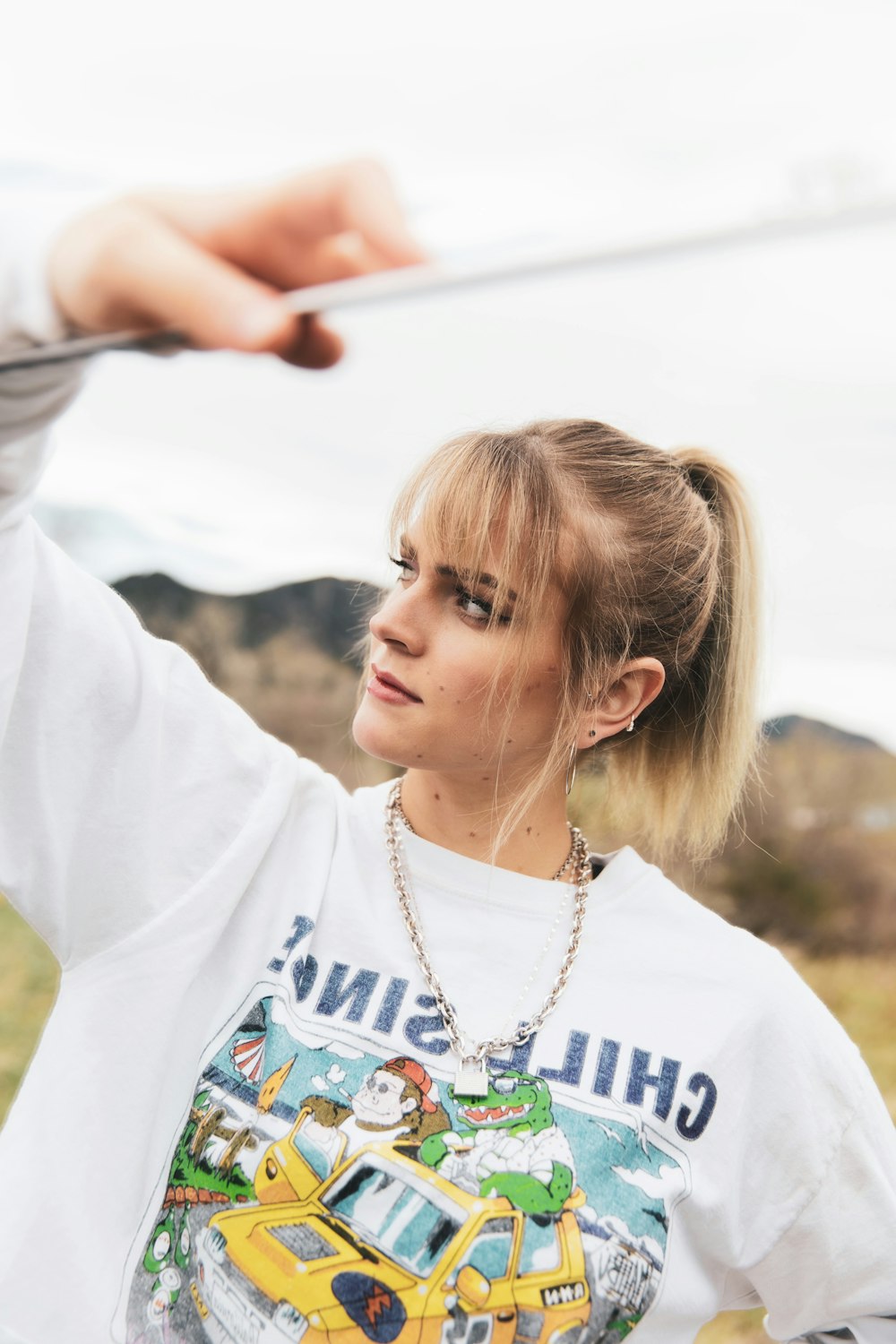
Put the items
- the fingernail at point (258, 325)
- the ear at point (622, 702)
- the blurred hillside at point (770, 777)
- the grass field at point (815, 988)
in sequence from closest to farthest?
the fingernail at point (258, 325) < the ear at point (622, 702) < the grass field at point (815, 988) < the blurred hillside at point (770, 777)

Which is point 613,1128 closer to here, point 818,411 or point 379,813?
point 379,813

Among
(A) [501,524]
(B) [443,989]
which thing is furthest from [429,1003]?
(A) [501,524]

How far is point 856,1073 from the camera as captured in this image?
1.30m

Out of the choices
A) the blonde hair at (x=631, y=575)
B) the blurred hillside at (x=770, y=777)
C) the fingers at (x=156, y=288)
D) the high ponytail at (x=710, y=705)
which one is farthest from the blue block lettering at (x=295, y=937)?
the blurred hillside at (x=770, y=777)

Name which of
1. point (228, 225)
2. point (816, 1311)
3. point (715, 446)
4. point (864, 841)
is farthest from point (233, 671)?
point (228, 225)

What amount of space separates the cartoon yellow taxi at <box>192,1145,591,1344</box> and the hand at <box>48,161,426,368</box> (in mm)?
782

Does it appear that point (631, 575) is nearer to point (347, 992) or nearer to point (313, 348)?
point (347, 992)

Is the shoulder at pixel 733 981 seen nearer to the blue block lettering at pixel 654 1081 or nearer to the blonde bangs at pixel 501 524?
the blue block lettering at pixel 654 1081

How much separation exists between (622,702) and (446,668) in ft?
0.91

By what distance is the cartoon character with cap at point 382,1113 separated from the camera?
1103 mm

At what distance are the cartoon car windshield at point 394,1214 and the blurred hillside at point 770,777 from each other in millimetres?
2787

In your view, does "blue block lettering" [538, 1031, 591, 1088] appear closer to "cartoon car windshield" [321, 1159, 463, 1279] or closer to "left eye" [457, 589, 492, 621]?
"cartoon car windshield" [321, 1159, 463, 1279]

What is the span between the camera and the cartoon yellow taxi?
106cm

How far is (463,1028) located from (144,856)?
352mm
